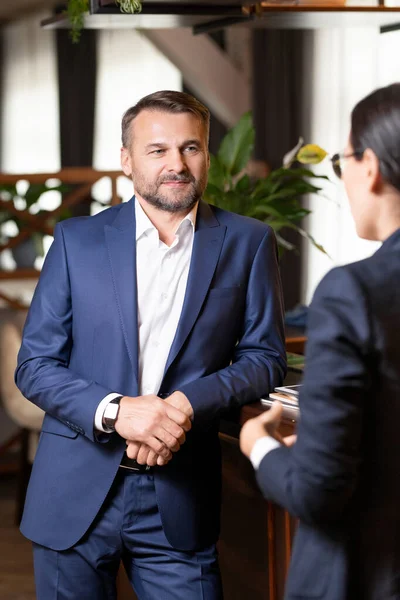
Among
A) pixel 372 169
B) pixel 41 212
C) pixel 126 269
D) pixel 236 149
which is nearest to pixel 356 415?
pixel 372 169

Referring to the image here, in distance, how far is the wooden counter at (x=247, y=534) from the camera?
7.02ft

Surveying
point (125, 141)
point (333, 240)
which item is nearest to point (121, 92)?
point (333, 240)

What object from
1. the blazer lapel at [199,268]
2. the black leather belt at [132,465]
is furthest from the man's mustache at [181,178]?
the black leather belt at [132,465]

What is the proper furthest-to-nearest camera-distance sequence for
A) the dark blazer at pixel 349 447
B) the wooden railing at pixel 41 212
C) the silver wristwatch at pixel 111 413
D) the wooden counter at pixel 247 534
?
the wooden railing at pixel 41 212 < the wooden counter at pixel 247 534 < the silver wristwatch at pixel 111 413 < the dark blazer at pixel 349 447

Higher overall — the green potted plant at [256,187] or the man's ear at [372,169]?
the man's ear at [372,169]

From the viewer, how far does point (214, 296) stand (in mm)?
2002

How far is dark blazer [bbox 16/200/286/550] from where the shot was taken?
6.35 feet

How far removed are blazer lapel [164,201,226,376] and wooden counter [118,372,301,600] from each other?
219 millimetres

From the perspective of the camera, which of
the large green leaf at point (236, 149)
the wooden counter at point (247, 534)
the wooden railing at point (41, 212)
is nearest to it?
the wooden counter at point (247, 534)

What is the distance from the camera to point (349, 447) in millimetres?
1215

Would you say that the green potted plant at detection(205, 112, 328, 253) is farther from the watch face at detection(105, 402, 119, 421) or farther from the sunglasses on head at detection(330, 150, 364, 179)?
the sunglasses on head at detection(330, 150, 364, 179)

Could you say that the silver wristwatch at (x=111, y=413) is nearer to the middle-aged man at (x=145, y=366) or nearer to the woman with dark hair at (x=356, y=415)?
the middle-aged man at (x=145, y=366)

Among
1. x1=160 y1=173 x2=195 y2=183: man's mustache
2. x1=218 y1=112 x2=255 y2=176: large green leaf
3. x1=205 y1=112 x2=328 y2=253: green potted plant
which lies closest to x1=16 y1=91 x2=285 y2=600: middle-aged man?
x1=160 y1=173 x2=195 y2=183: man's mustache

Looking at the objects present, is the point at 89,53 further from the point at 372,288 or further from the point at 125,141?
the point at 372,288
